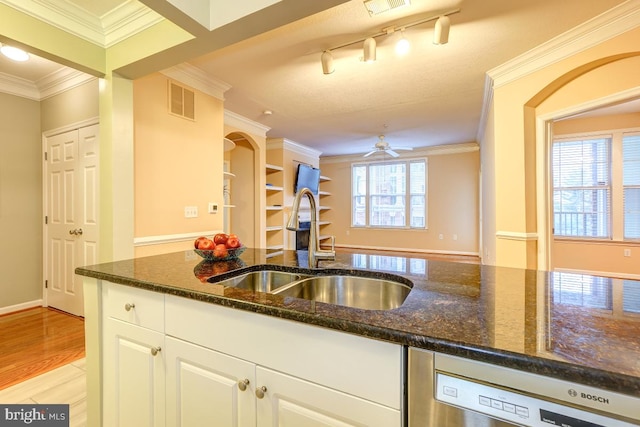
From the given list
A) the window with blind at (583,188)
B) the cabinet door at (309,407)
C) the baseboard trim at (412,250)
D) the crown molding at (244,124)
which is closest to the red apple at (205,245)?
the cabinet door at (309,407)

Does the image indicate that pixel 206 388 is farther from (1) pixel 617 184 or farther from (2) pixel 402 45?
(1) pixel 617 184

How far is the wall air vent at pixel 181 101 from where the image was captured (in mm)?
2812

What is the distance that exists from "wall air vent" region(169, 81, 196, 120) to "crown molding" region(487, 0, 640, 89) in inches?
121

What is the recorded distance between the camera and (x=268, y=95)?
3.56 m

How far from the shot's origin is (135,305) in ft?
4.15

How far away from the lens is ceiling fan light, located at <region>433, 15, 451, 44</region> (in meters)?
2.07

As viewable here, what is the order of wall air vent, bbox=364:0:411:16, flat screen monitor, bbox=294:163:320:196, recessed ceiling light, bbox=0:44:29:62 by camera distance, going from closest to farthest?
1. wall air vent, bbox=364:0:411:16
2. recessed ceiling light, bbox=0:44:29:62
3. flat screen monitor, bbox=294:163:320:196

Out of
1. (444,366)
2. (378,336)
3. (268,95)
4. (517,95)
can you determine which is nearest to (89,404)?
(378,336)

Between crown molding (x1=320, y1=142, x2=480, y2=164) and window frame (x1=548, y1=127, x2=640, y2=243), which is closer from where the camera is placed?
window frame (x1=548, y1=127, x2=640, y2=243)

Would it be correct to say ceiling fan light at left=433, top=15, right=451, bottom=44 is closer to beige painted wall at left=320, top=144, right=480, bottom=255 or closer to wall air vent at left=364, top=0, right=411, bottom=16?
wall air vent at left=364, top=0, right=411, bottom=16

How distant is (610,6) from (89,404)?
4.09 metres

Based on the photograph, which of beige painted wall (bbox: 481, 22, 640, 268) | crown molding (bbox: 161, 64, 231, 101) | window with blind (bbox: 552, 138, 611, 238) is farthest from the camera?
window with blind (bbox: 552, 138, 611, 238)

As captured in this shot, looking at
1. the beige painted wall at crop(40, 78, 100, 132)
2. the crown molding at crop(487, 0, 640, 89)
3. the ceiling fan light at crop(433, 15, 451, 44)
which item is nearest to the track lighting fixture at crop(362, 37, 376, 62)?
the ceiling fan light at crop(433, 15, 451, 44)

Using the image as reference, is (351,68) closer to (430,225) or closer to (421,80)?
(421,80)
